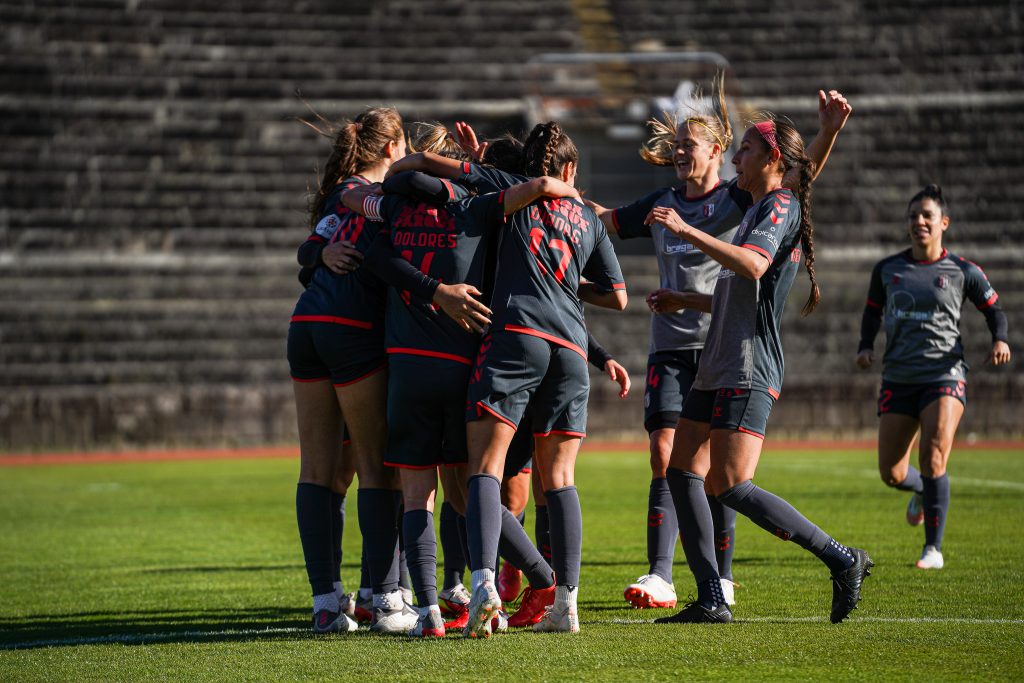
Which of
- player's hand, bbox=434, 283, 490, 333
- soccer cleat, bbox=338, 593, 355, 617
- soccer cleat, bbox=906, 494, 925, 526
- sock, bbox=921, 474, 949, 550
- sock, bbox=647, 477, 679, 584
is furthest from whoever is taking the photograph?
soccer cleat, bbox=906, 494, 925, 526

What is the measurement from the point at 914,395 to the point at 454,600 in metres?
3.43

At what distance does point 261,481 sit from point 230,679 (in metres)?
9.32

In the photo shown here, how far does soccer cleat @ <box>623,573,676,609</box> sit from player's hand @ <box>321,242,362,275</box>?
6.08 ft

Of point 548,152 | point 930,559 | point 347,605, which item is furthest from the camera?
point 930,559

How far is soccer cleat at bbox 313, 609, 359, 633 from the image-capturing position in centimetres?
541

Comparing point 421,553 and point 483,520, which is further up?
point 483,520

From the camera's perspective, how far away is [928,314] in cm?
790

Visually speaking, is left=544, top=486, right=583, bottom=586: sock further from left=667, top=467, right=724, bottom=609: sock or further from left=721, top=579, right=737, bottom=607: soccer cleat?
left=721, top=579, right=737, bottom=607: soccer cleat

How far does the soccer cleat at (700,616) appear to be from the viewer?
5.40 m

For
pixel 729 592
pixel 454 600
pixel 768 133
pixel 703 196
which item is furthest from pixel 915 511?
pixel 454 600

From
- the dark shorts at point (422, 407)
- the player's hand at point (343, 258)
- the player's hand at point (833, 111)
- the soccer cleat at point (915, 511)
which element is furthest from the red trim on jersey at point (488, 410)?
the soccer cleat at point (915, 511)

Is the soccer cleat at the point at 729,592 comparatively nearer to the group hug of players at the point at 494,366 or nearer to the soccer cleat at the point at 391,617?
the group hug of players at the point at 494,366

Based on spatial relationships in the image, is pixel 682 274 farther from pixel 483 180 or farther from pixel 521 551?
pixel 521 551

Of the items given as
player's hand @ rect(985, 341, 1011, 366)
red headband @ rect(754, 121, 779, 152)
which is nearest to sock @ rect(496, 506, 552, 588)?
red headband @ rect(754, 121, 779, 152)
